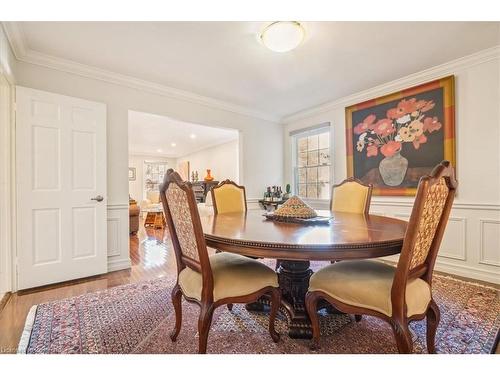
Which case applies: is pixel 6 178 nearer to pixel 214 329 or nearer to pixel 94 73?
pixel 94 73

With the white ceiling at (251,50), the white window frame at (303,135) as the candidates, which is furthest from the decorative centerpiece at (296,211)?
the white window frame at (303,135)

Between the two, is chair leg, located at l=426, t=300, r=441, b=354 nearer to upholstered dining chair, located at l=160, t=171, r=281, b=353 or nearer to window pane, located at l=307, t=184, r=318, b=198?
upholstered dining chair, located at l=160, t=171, r=281, b=353

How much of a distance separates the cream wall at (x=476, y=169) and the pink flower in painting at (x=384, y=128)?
0.57 meters

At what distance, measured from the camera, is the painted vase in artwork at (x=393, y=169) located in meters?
3.16

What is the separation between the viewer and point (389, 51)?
246cm

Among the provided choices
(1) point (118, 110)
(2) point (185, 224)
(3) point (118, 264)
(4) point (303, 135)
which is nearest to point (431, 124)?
(4) point (303, 135)

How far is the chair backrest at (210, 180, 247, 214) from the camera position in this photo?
8.81 ft

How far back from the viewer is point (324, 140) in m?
4.23

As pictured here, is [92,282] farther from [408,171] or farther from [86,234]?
[408,171]

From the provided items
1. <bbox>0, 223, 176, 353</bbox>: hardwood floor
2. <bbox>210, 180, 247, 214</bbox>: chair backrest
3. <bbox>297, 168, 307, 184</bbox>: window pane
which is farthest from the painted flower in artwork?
<bbox>0, 223, 176, 353</bbox>: hardwood floor

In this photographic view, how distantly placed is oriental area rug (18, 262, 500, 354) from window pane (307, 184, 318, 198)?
2.41 m

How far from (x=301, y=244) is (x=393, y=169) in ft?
8.78
